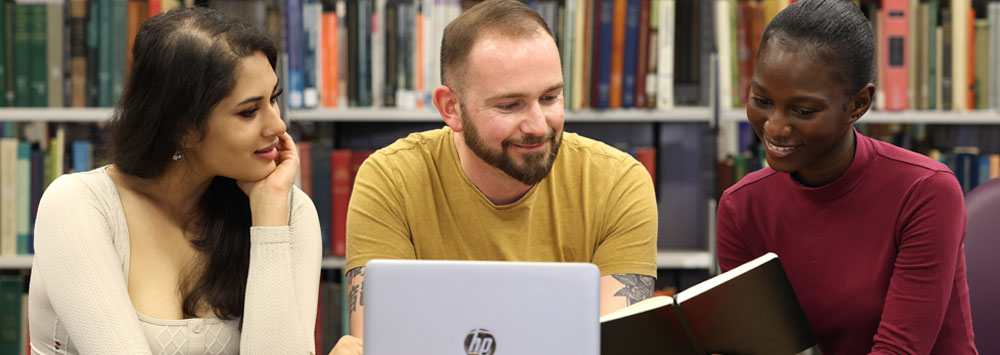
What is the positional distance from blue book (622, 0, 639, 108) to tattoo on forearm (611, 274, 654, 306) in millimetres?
865

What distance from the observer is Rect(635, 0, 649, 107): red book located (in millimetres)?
2270

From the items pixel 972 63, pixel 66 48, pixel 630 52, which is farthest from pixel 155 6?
pixel 972 63

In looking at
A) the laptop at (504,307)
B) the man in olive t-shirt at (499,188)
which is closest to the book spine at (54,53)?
the man in olive t-shirt at (499,188)

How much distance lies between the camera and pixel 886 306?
129cm

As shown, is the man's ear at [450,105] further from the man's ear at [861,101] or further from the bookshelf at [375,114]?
the bookshelf at [375,114]

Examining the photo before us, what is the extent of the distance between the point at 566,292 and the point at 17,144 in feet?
6.28

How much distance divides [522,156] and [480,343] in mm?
527

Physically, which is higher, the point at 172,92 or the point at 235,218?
the point at 172,92

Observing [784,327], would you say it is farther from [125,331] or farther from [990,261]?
[125,331]

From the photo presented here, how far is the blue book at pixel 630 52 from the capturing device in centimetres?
227

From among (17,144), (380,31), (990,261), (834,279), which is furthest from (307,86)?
(990,261)

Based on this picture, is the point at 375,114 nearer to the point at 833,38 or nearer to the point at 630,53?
the point at 630,53

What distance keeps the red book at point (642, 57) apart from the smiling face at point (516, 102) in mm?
896

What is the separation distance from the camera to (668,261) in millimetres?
2303
